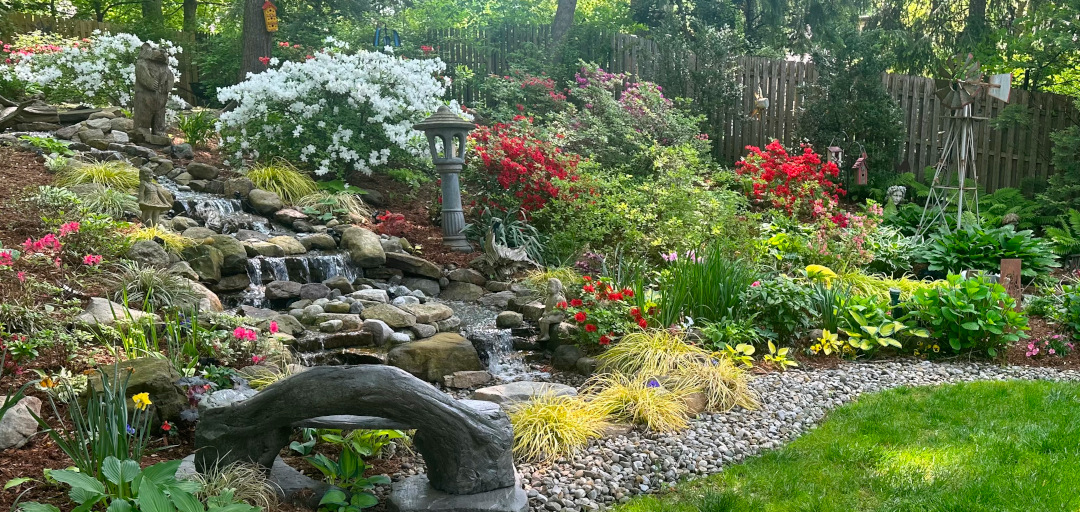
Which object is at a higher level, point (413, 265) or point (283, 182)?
point (283, 182)

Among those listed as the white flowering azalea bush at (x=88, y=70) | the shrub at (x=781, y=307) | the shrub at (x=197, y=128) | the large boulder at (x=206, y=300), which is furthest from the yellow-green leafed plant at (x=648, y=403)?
the white flowering azalea bush at (x=88, y=70)

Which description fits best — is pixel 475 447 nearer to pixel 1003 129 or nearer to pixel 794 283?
pixel 794 283

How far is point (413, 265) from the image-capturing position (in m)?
7.91

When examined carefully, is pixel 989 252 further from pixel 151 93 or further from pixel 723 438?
pixel 151 93

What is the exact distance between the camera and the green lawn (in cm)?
341

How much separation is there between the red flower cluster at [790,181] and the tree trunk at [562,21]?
678 centimetres

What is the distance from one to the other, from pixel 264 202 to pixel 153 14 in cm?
1037

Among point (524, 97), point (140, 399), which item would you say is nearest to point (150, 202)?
point (140, 399)

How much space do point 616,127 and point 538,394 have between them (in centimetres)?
640

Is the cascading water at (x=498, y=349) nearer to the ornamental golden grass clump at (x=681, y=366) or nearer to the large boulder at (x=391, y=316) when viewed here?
the large boulder at (x=391, y=316)

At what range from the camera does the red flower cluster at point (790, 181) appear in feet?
28.3

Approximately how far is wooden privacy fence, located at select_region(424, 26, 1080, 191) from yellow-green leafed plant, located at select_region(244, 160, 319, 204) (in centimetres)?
608

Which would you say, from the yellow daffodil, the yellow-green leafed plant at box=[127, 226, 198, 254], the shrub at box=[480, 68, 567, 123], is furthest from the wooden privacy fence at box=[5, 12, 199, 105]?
the yellow daffodil

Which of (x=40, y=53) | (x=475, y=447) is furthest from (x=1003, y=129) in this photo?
(x=40, y=53)
